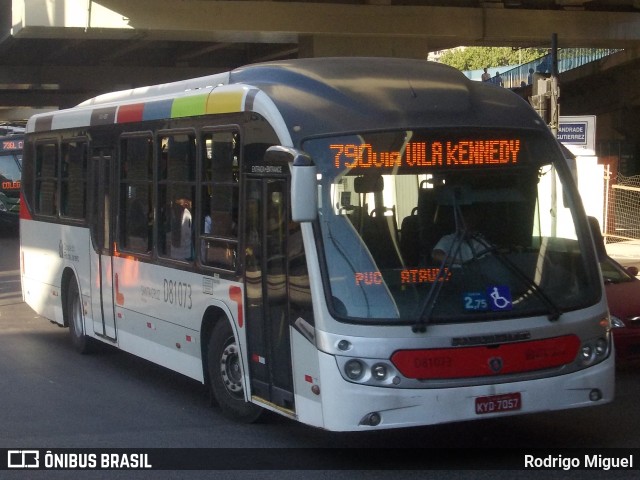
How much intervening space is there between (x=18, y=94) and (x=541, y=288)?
44.2m

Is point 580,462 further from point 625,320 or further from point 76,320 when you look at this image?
point 76,320

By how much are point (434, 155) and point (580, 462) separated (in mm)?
2319

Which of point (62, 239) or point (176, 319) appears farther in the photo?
point (62, 239)

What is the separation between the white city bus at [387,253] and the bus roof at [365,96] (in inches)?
0.7

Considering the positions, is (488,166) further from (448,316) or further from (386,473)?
(386,473)

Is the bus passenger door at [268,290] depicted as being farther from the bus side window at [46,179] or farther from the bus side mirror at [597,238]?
the bus side window at [46,179]

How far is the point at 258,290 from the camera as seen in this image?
28.7 feet

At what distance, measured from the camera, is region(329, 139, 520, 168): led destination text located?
794 centimetres

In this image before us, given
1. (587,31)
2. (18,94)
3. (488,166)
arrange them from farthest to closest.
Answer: (18,94)
(587,31)
(488,166)

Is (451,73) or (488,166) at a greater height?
(451,73)

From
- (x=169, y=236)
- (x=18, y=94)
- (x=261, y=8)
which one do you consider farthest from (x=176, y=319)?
(x=18, y=94)

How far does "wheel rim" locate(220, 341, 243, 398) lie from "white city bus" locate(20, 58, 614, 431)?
0.13 ft

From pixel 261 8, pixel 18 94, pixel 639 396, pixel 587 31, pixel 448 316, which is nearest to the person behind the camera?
pixel 448 316

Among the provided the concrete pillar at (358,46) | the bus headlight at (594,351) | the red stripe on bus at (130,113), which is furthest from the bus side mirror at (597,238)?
the concrete pillar at (358,46)
